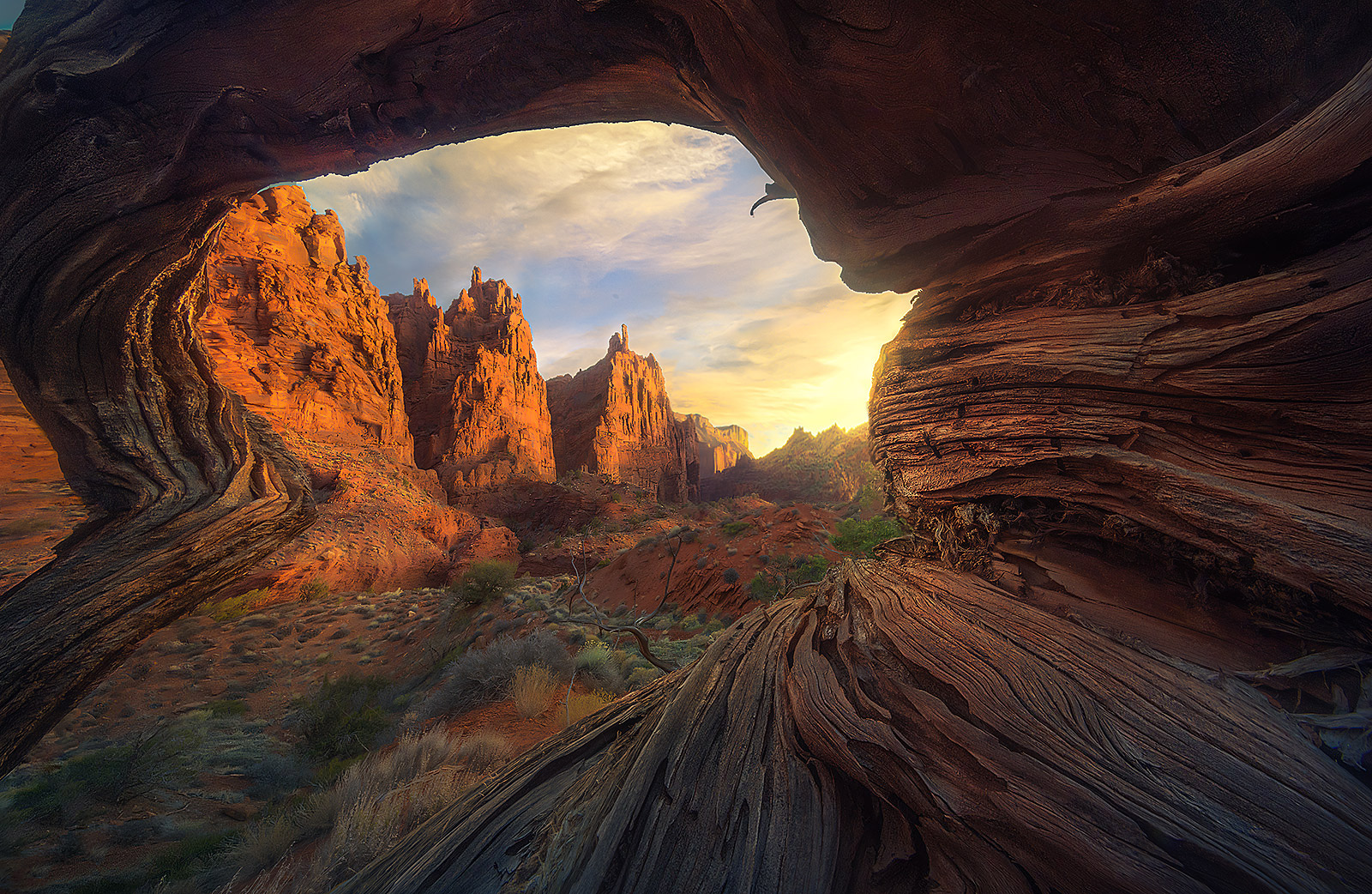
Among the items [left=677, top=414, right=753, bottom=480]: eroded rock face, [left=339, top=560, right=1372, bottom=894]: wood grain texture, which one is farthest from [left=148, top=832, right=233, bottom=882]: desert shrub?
[left=677, top=414, right=753, bottom=480]: eroded rock face

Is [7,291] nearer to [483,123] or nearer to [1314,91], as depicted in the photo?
[483,123]

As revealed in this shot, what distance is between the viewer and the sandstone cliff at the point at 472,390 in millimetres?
36906

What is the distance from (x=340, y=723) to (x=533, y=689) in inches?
116

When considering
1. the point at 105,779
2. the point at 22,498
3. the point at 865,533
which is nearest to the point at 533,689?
the point at 105,779

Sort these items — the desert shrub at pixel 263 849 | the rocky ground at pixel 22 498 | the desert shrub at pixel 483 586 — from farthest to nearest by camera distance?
the desert shrub at pixel 483 586 < the rocky ground at pixel 22 498 < the desert shrub at pixel 263 849

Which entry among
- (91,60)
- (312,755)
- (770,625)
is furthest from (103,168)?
(312,755)

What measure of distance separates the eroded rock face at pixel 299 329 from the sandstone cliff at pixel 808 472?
33550 millimetres

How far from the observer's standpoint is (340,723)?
5.88 m

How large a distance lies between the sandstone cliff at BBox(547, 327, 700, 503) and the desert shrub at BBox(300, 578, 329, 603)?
3285cm

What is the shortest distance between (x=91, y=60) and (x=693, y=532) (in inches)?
595

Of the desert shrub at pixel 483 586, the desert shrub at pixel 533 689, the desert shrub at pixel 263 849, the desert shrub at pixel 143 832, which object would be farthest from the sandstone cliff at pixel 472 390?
the desert shrub at pixel 263 849

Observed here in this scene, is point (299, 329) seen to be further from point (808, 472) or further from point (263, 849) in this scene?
point (808, 472)

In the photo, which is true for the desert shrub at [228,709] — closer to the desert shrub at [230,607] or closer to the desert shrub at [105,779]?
the desert shrub at [105,779]

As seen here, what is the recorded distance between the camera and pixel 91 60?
2.29m
